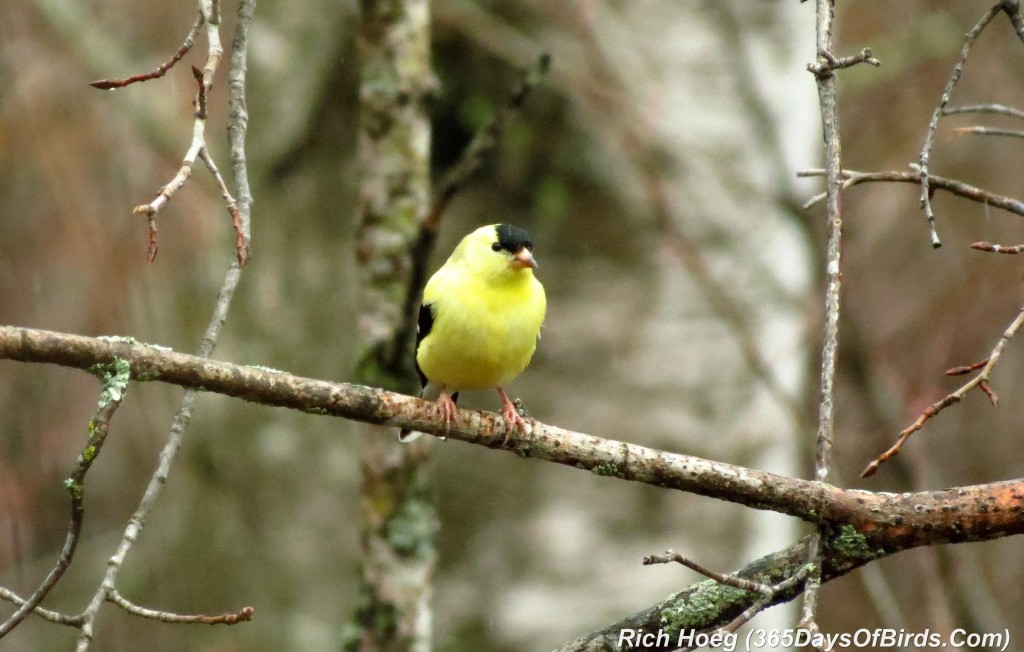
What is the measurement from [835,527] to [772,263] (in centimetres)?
279

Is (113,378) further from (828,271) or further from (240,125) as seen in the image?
(828,271)

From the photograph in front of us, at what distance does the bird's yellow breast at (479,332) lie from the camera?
3639mm

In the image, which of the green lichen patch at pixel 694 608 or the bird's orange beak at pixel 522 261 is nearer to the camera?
the green lichen patch at pixel 694 608

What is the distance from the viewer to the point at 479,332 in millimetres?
3639

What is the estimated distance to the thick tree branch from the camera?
2186 millimetres

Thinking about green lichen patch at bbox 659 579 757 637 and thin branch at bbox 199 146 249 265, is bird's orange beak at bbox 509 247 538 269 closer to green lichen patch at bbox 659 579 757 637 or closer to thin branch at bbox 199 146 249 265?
green lichen patch at bbox 659 579 757 637

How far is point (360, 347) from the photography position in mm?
4062

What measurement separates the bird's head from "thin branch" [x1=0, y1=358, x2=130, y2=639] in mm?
1995

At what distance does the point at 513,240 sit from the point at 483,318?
0.40m

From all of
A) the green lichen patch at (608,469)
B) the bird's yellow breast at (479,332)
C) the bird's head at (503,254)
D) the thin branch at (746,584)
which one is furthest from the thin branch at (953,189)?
the bird's head at (503,254)

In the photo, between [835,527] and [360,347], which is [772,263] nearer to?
[360,347]

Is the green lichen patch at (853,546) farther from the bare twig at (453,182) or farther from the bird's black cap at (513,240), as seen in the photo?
the bird's black cap at (513,240)

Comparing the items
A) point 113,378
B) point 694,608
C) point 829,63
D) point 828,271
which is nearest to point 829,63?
point 829,63

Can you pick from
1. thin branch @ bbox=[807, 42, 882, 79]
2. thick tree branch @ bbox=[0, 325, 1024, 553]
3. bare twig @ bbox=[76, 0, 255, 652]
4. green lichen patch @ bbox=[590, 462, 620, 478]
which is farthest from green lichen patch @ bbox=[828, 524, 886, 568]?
bare twig @ bbox=[76, 0, 255, 652]
